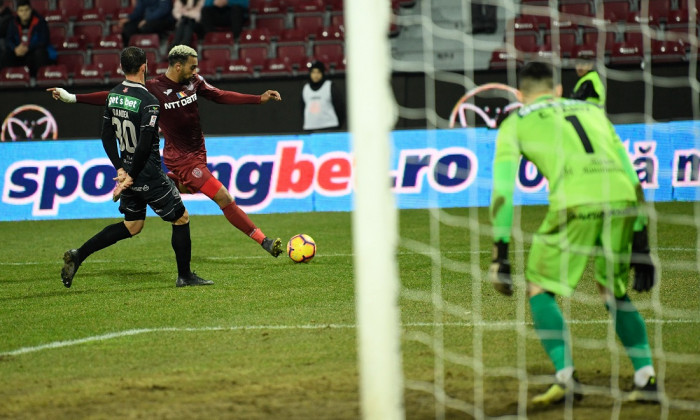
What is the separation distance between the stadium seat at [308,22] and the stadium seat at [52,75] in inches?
176

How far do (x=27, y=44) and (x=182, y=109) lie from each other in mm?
10369

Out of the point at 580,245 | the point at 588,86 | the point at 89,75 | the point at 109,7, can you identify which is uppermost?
the point at 109,7

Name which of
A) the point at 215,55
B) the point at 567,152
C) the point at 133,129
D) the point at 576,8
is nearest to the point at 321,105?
the point at 215,55

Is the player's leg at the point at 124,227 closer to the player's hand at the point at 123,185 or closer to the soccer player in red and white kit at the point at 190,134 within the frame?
the player's hand at the point at 123,185

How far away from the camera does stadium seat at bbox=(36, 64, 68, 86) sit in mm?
17562

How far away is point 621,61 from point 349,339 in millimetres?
12000

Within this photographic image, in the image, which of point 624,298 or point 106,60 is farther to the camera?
point 106,60

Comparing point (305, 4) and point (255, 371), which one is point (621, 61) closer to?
point (305, 4)

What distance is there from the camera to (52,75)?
58.5 ft

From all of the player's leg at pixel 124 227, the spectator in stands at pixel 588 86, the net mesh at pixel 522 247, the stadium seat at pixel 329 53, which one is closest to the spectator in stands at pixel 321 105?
the net mesh at pixel 522 247

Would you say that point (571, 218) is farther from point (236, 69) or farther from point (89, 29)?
point (89, 29)

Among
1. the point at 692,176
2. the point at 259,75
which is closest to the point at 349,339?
the point at 692,176

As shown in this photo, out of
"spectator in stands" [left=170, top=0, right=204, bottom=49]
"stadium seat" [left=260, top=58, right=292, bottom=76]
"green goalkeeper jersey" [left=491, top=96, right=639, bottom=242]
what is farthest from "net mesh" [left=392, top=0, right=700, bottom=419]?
"spectator in stands" [left=170, top=0, right=204, bottom=49]

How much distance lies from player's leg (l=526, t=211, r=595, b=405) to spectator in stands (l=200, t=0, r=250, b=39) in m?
14.5
